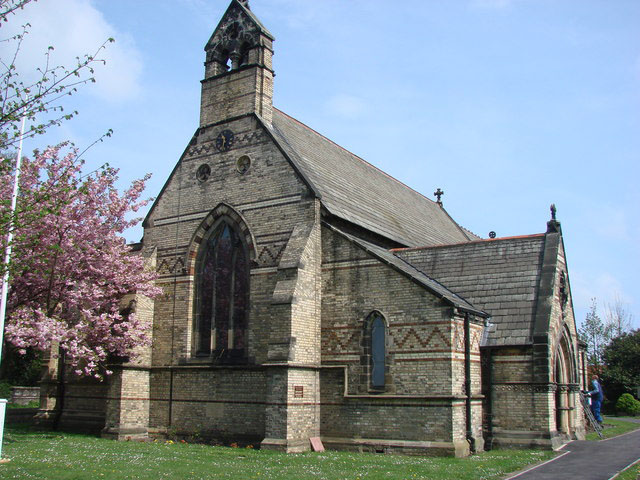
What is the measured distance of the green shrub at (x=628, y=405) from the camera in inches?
1444

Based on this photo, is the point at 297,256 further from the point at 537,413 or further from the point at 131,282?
the point at 537,413

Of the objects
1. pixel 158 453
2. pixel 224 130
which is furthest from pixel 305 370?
pixel 224 130

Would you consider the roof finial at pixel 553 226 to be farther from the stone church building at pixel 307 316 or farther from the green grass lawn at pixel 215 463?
the green grass lawn at pixel 215 463

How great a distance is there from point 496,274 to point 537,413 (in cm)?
503

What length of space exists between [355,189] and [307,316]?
784cm

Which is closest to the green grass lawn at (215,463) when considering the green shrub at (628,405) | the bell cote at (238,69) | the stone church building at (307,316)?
the stone church building at (307,316)

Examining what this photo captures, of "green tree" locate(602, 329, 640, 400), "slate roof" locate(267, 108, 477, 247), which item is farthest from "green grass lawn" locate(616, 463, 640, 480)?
"green tree" locate(602, 329, 640, 400)

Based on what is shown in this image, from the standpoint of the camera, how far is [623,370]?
133ft

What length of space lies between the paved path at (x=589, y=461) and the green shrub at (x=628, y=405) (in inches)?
679

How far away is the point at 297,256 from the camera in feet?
64.5

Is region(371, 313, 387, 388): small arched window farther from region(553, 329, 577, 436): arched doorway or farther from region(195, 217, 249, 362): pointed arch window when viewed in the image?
region(553, 329, 577, 436): arched doorway

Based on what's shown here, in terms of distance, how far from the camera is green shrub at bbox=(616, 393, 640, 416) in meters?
36.7

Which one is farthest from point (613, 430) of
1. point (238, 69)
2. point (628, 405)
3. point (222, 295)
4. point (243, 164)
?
point (238, 69)

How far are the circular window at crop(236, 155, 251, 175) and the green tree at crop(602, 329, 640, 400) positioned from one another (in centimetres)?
2950
